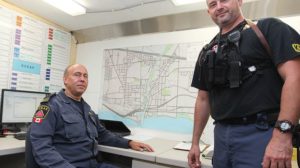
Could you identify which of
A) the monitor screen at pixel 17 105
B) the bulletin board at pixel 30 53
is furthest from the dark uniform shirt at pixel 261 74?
the bulletin board at pixel 30 53

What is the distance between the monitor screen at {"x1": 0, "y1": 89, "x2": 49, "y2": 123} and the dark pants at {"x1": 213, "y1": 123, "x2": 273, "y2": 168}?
6.04 ft

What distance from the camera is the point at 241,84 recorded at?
105 centimetres

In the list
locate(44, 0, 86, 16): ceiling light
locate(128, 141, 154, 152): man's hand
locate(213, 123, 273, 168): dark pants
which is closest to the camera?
locate(213, 123, 273, 168): dark pants

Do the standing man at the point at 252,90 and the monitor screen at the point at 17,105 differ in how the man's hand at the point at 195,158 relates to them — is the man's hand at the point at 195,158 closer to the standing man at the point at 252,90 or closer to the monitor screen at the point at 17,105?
the standing man at the point at 252,90

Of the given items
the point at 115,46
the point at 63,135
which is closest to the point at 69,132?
the point at 63,135

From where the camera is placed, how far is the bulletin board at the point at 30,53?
2.28 m

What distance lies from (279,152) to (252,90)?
0.91ft

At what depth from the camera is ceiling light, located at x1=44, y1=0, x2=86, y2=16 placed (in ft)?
7.20

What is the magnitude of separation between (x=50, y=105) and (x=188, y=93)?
1221 millimetres

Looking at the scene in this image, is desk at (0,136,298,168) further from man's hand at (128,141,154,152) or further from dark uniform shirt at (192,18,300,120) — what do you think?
dark uniform shirt at (192,18,300,120)

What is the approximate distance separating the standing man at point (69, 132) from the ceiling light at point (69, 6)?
27.3 inches

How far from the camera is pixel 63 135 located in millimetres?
1605

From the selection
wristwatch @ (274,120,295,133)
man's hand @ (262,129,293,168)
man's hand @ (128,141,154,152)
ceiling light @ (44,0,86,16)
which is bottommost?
man's hand @ (128,141,154,152)

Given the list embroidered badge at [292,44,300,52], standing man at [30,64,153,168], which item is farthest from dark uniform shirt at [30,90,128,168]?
embroidered badge at [292,44,300,52]
